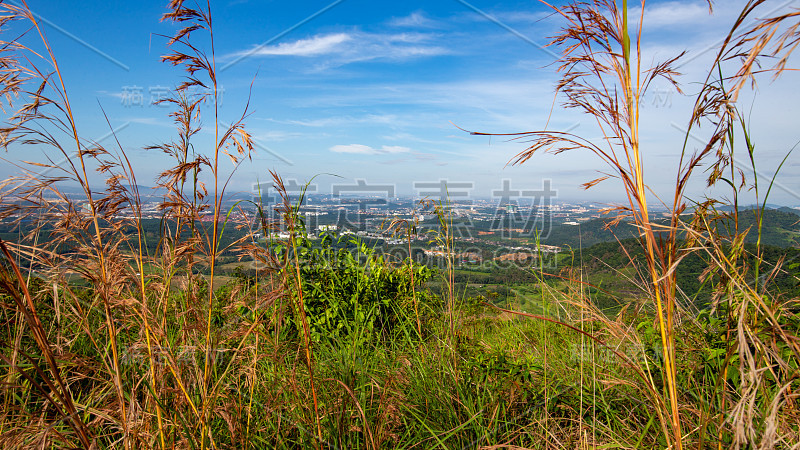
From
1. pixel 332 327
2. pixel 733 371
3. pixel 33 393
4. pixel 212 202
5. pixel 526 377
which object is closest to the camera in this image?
pixel 212 202

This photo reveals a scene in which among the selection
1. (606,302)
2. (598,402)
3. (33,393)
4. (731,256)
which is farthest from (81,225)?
(606,302)

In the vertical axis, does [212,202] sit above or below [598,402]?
above

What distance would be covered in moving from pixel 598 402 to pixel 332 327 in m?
2.17

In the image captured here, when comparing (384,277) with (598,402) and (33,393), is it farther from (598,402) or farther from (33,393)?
(33,393)

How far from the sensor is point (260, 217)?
1.44 m

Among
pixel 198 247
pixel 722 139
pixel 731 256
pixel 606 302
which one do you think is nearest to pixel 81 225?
pixel 198 247

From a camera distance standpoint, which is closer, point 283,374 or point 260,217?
point 260,217

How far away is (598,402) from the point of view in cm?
198

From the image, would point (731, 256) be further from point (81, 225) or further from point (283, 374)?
point (81, 225)

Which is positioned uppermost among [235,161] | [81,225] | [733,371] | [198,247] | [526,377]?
[235,161]

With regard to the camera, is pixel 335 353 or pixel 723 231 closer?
pixel 723 231

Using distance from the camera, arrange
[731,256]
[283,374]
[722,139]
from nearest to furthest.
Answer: [722,139] → [731,256] → [283,374]

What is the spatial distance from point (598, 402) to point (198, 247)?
82.7 inches

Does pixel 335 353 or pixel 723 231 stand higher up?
pixel 723 231
